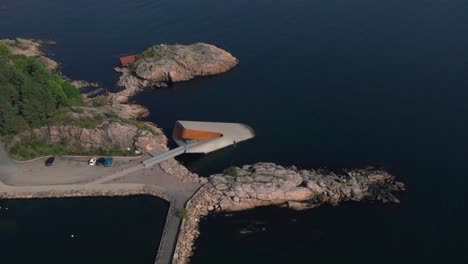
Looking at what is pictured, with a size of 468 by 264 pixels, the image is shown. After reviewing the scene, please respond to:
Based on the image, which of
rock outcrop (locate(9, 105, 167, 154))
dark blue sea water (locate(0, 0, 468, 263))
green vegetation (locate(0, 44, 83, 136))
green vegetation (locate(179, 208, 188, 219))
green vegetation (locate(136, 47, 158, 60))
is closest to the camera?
dark blue sea water (locate(0, 0, 468, 263))

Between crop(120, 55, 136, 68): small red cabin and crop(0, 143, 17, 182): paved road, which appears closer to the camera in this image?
crop(0, 143, 17, 182): paved road

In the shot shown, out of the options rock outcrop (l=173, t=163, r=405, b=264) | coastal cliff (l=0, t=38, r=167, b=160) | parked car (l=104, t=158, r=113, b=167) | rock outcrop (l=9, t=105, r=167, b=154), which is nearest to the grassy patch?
coastal cliff (l=0, t=38, r=167, b=160)

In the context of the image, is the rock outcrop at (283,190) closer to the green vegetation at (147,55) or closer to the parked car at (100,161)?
the parked car at (100,161)

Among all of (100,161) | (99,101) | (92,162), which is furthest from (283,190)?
(99,101)

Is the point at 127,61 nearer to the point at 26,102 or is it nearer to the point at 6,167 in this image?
the point at 26,102

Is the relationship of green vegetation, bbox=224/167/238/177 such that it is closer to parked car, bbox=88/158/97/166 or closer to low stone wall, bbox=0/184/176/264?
low stone wall, bbox=0/184/176/264

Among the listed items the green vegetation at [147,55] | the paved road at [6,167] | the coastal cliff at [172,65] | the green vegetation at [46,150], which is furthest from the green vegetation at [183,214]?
the green vegetation at [147,55]
